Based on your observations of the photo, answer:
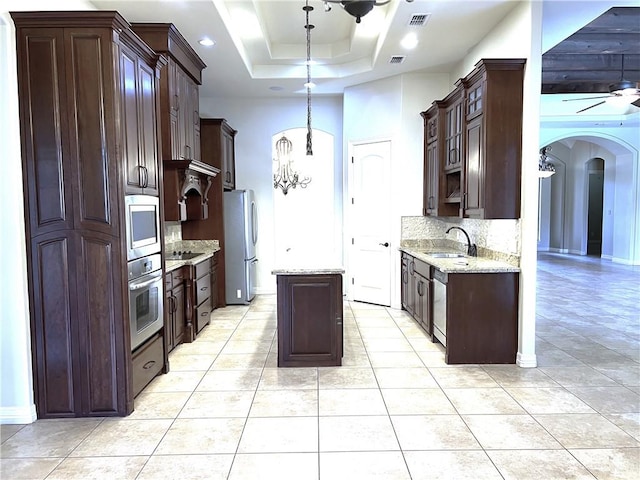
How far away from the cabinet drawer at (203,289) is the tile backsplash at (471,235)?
261 cm

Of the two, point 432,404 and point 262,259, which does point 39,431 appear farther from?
point 262,259

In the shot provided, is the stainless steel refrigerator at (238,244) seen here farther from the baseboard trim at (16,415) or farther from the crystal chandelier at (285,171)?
the baseboard trim at (16,415)

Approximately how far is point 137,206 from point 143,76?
102 cm

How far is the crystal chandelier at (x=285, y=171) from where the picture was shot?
7.20 m

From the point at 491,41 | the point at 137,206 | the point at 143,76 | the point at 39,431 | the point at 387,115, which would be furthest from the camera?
the point at 387,115

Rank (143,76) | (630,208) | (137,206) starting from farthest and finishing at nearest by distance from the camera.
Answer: (630,208) → (143,76) → (137,206)

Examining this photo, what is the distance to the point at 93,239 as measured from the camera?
9.20 feet

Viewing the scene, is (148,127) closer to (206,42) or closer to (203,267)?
(206,42)

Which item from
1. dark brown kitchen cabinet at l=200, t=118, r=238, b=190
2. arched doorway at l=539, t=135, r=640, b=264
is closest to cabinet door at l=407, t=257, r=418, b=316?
dark brown kitchen cabinet at l=200, t=118, r=238, b=190

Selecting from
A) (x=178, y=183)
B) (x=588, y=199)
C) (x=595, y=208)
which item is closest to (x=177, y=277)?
(x=178, y=183)

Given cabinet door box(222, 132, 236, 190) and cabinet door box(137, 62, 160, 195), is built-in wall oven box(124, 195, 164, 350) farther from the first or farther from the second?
cabinet door box(222, 132, 236, 190)

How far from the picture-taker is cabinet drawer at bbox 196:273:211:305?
15.8ft

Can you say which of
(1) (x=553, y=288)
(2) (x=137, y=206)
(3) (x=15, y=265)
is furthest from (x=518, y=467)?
(1) (x=553, y=288)

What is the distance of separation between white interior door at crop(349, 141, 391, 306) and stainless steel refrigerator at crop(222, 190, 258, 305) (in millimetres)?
1525
